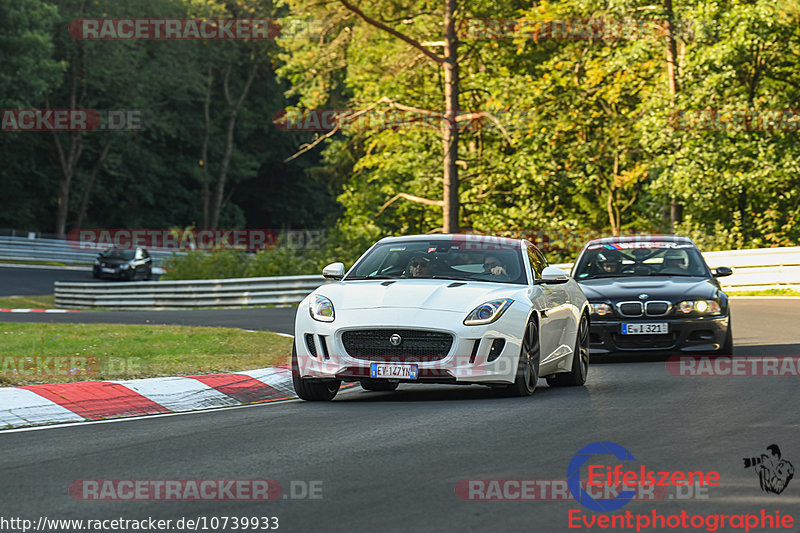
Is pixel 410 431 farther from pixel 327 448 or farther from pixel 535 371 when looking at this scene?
pixel 535 371

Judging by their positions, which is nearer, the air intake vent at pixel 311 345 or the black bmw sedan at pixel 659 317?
the air intake vent at pixel 311 345

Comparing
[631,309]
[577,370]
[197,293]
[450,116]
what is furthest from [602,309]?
[450,116]

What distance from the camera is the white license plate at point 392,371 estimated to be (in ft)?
33.2

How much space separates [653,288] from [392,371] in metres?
5.46

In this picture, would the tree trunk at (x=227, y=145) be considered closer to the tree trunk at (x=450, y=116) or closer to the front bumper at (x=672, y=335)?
the tree trunk at (x=450, y=116)

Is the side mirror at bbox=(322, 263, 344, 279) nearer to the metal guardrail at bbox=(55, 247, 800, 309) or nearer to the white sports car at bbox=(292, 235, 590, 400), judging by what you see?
the white sports car at bbox=(292, 235, 590, 400)

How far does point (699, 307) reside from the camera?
1435 centimetres

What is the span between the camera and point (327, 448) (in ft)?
25.5

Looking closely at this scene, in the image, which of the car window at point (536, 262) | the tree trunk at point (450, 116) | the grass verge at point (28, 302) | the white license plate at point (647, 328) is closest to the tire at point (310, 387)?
the car window at point (536, 262)

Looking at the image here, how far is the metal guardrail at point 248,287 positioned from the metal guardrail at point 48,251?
2479 centimetres

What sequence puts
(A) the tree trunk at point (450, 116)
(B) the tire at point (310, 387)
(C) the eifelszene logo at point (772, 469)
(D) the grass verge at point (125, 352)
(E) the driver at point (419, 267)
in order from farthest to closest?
(A) the tree trunk at point (450, 116) → (D) the grass verge at point (125, 352) → (E) the driver at point (419, 267) → (B) the tire at point (310, 387) → (C) the eifelszene logo at point (772, 469)

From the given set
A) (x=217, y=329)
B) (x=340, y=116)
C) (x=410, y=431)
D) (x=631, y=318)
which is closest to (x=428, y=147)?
(x=340, y=116)

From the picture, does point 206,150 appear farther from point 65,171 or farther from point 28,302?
point 28,302

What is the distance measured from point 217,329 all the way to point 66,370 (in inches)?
313
